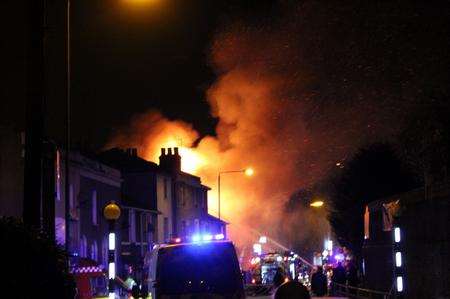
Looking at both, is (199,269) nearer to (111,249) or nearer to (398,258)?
(111,249)

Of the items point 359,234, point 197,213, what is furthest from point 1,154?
point 197,213

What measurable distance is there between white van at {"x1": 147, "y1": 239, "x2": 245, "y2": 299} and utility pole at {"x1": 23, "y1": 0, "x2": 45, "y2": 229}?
2682mm

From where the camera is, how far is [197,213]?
203 ft

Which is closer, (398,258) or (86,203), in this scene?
(398,258)

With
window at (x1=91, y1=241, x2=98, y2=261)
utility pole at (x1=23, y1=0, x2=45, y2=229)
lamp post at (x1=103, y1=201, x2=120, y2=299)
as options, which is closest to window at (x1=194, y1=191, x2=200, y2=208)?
window at (x1=91, y1=241, x2=98, y2=261)

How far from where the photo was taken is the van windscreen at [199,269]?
1295 centimetres

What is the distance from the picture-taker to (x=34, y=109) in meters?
11.7

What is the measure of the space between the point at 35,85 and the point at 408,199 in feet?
36.2

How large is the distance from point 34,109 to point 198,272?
383cm

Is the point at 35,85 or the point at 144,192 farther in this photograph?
the point at 144,192

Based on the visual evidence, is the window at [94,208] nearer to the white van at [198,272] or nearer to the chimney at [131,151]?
the chimney at [131,151]

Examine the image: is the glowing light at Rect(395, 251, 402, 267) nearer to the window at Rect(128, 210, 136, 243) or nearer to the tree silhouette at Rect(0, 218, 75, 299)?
the tree silhouette at Rect(0, 218, 75, 299)

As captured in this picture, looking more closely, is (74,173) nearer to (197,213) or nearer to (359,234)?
(359,234)

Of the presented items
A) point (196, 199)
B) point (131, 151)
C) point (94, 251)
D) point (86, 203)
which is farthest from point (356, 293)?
point (196, 199)
